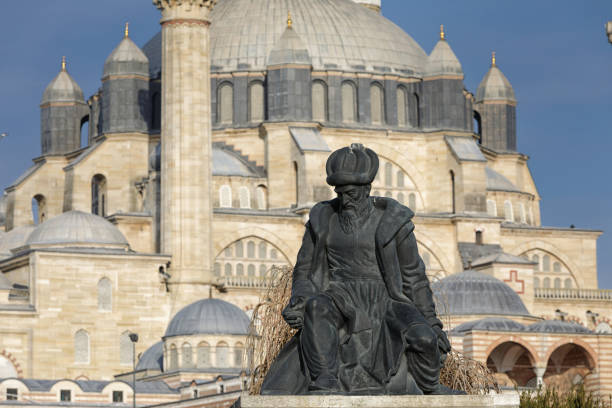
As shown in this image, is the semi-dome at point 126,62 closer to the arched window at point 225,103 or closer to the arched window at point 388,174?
the arched window at point 225,103

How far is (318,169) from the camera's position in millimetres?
75688

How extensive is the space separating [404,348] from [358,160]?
5.43 feet

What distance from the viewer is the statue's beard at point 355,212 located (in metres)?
14.9

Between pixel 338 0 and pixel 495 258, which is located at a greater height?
pixel 338 0

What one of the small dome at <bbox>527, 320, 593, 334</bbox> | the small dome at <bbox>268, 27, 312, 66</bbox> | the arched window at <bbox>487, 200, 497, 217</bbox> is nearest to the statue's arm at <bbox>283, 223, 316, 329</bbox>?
the small dome at <bbox>527, 320, 593, 334</bbox>

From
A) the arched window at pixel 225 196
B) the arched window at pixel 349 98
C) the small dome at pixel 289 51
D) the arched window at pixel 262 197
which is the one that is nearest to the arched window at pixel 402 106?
the arched window at pixel 349 98

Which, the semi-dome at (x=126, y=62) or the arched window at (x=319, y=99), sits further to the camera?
the arched window at (x=319, y=99)

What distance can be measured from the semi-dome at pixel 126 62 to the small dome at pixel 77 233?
30.5 ft

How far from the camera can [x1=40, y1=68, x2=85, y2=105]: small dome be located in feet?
280

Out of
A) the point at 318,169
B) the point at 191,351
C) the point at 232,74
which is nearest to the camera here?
the point at 191,351

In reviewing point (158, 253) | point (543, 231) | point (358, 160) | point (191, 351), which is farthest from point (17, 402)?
point (358, 160)

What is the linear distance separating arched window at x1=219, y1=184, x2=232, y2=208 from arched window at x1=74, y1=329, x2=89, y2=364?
11.9 metres

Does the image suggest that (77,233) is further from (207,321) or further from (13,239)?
(13,239)

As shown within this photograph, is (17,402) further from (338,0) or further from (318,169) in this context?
(338,0)
